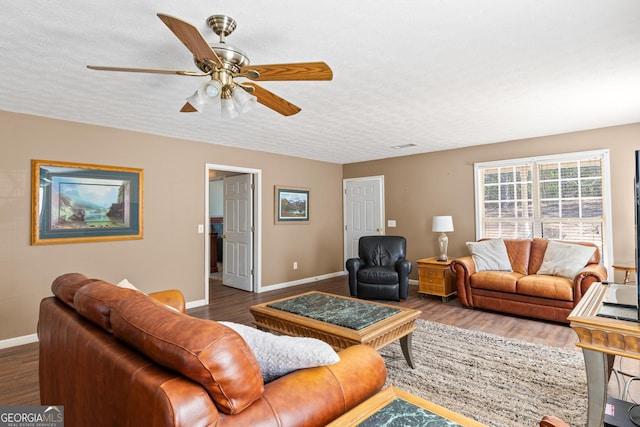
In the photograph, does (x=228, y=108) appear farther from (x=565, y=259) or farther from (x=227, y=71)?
(x=565, y=259)

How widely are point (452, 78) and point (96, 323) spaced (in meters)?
2.89

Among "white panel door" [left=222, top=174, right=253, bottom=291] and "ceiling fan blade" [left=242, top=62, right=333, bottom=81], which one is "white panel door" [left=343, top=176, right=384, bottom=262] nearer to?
"white panel door" [left=222, top=174, right=253, bottom=291]

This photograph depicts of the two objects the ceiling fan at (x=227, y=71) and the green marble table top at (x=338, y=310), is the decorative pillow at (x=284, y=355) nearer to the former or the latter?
the green marble table top at (x=338, y=310)

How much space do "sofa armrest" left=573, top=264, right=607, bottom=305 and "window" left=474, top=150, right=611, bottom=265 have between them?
87 cm

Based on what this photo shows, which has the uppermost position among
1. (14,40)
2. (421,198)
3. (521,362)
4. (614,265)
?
(14,40)

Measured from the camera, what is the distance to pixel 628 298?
1.96 metres

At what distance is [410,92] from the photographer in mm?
3035

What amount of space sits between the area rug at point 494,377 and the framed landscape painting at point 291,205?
3.27 metres

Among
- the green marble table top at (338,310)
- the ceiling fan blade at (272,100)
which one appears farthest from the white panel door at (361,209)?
the ceiling fan blade at (272,100)

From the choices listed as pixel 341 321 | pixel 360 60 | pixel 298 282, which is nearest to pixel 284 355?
pixel 341 321

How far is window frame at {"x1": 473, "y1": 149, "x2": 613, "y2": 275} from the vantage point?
4.29 metres

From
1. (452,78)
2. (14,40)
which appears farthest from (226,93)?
(452,78)

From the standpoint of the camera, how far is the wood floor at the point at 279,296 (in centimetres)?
260

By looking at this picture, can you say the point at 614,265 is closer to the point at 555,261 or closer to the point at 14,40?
the point at 555,261
